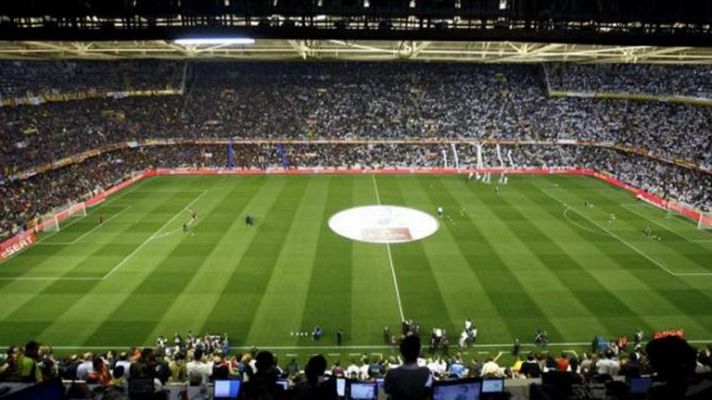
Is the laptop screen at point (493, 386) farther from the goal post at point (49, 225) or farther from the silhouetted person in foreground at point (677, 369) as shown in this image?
the goal post at point (49, 225)

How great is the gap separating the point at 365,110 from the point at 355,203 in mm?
27173

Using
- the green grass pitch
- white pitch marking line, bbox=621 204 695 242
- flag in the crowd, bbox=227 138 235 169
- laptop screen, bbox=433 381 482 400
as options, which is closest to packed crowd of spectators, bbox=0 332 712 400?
laptop screen, bbox=433 381 482 400

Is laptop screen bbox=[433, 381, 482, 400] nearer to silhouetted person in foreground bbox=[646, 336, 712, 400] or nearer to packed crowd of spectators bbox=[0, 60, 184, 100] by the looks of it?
silhouetted person in foreground bbox=[646, 336, 712, 400]

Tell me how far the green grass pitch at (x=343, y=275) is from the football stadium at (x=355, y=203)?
20 cm

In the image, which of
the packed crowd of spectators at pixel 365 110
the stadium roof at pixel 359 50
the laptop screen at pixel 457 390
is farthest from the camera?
the packed crowd of spectators at pixel 365 110

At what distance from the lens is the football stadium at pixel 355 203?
46.4ft

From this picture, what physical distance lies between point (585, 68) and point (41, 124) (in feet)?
219

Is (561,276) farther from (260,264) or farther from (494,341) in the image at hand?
(260,264)

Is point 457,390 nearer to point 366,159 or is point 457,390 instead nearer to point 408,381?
point 408,381

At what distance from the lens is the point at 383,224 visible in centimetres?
4178

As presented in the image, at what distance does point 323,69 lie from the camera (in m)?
76.6

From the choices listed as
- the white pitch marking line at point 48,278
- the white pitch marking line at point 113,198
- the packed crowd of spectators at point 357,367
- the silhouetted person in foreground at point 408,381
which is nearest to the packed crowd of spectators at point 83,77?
the white pitch marking line at point 113,198

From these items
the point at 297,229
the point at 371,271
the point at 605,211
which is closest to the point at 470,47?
the point at 605,211

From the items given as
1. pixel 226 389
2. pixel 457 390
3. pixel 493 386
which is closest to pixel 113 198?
pixel 226 389
